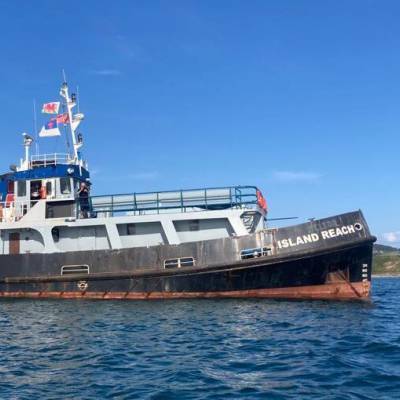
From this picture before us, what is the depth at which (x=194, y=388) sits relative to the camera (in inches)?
292

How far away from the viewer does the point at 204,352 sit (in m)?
9.62

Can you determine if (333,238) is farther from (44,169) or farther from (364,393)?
(44,169)

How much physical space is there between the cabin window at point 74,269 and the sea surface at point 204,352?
340cm

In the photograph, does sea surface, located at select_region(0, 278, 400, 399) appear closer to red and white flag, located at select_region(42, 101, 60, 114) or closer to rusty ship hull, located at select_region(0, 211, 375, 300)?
rusty ship hull, located at select_region(0, 211, 375, 300)

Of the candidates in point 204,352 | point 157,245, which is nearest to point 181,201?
point 157,245

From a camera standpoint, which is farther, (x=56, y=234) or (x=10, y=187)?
(x=10, y=187)

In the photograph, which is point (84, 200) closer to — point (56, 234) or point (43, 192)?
point (43, 192)

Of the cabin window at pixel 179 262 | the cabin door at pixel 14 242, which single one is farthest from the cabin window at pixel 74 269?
the cabin window at pixel 179 262

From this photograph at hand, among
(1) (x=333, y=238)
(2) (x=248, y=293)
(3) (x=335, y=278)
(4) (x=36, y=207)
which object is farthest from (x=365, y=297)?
(4) (x=36, y=207)

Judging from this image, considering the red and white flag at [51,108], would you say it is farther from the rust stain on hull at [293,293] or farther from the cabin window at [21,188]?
the rust stain on hull at [293,293]

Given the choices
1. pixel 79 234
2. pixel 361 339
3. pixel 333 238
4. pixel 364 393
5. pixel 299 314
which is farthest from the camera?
pixel 79 234

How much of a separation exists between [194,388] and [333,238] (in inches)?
422

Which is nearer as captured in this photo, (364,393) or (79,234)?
(364,393)

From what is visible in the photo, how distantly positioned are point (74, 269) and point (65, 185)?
3662 mm
